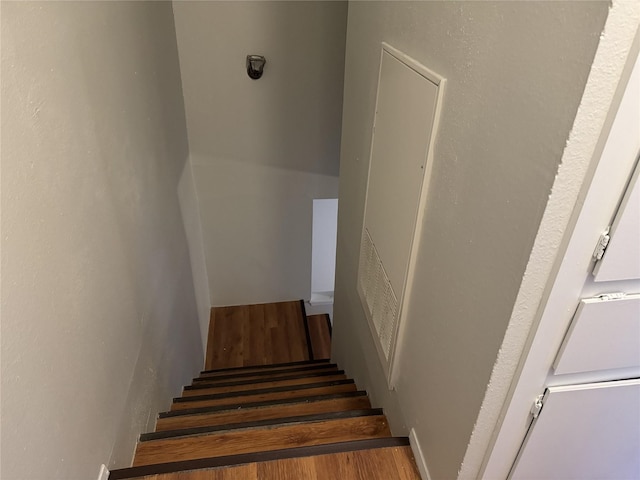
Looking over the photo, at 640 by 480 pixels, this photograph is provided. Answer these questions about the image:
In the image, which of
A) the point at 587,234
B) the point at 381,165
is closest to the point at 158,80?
the point at 381,165

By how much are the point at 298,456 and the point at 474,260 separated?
978 mm

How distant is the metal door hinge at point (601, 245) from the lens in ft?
2.66

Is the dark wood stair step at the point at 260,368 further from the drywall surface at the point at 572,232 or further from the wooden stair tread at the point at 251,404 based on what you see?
the drywall surface at the point at 572,232

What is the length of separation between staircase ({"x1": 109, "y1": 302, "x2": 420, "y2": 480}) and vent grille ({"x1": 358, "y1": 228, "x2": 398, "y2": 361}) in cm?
36

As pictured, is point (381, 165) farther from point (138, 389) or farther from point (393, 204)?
point (138, 389)

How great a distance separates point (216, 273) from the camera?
396 centimetres

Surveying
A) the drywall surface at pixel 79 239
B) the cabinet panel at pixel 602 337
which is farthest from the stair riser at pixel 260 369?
the cabinet panel at pixel 602 337

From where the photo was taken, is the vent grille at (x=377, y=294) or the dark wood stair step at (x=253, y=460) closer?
the dark wood stair step at (x=253, y=460)

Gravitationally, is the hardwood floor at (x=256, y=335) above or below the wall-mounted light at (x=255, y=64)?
below

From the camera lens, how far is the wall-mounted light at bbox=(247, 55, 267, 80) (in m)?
2.93

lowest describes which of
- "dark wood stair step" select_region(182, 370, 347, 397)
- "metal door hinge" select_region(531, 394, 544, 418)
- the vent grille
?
"dark wood stair step" select_region(182, 370, 347, 397)

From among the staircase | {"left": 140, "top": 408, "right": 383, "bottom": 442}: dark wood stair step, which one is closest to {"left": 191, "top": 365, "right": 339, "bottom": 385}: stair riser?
the staircase

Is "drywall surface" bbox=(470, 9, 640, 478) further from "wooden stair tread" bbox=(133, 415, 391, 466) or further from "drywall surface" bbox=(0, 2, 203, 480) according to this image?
"drywall surface" bbox=(0, 2, 203, 480)

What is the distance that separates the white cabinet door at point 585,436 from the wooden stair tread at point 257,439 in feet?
2.37
